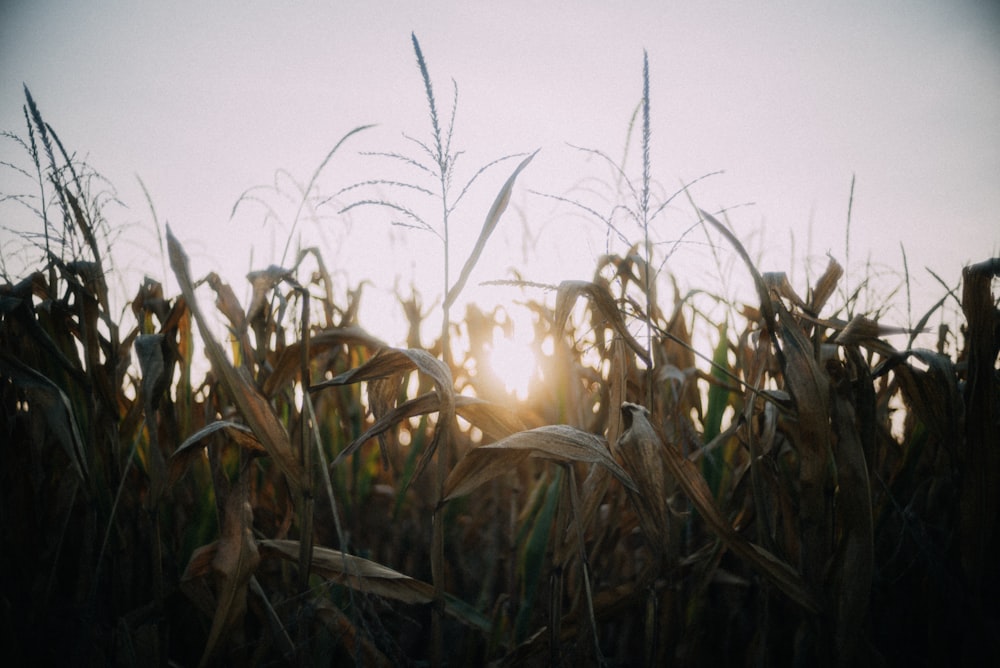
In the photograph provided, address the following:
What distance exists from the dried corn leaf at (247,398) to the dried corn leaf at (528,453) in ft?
0.88

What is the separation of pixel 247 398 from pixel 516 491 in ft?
3.37

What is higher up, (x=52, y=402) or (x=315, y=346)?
(x=315, y=346)

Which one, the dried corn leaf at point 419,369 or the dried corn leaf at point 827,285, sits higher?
the dried corn leaf at point 827,285

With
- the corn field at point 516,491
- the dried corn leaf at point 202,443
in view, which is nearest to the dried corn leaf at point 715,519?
the corn field at point 516,491

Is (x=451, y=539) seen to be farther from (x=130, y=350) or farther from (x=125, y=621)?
(x=130, y=350)

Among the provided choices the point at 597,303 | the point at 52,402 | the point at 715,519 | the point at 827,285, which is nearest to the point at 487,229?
the point at 597,303

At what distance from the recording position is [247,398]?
36.4 inches

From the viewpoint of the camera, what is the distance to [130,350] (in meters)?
1.30

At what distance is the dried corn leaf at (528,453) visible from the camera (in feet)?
3.02

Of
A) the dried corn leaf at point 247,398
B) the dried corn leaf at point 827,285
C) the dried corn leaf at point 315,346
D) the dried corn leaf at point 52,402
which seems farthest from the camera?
the dried corn leaf at point 827,285

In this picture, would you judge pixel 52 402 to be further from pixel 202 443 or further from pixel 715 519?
pixel 715 519

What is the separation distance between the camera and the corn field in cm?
98

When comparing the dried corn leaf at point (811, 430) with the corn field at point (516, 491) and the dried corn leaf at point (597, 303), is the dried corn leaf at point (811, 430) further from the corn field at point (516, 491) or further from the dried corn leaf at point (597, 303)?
the dried corn leaf at point (597, 303)

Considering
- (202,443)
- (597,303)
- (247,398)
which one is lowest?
(202,443)
